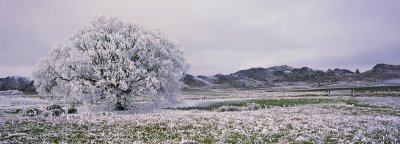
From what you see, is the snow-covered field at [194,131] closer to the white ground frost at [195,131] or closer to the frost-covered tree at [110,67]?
the white ground frost at [195,131]

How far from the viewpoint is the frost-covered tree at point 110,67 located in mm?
43922

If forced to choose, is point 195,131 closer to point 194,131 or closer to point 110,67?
point 194,131

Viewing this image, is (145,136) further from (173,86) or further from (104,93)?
(173,86)

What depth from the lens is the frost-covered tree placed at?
1729 inches

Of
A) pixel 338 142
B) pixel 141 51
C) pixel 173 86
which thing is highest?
pixel 141 51

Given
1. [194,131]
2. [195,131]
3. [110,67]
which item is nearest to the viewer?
[194,131]

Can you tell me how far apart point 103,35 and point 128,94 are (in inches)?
284

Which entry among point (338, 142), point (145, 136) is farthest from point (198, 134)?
point (338, 142)

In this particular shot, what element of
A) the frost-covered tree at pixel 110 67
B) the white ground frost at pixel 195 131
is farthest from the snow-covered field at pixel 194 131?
the frost-covered tree at pixel 110 67

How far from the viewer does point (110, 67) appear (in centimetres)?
4497

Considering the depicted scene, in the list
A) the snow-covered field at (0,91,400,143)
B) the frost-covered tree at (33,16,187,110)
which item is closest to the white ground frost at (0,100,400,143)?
the snow-covered field at (0,91,400,143)

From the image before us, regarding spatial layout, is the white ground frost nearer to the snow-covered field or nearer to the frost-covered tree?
the snow-covered field

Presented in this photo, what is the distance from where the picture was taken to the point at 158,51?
156ft

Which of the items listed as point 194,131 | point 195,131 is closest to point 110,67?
point 195,131
